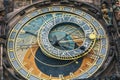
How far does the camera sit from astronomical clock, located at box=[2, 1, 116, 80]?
37.8 feet

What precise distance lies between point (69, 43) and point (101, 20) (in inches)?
34.6

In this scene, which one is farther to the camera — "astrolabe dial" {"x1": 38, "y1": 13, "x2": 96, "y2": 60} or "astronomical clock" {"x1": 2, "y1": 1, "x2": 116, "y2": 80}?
"astrolabe dial" {"x1": 38, "y1": 13, "x2": 96, "y2": 60}

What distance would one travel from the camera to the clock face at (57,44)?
11.5 m

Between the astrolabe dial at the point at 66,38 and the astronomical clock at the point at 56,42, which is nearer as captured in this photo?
the astronomical clock at the point at 56,42

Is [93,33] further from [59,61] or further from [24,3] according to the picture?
[24,3]

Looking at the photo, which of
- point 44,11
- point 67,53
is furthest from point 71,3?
point 67,53

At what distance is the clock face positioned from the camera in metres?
11.5

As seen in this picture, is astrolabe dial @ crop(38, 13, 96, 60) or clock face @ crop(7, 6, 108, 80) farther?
astrolabe dial @ crop(38, 13, 96, 60)

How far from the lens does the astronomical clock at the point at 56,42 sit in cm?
1152

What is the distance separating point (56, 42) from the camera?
11836 millimetres

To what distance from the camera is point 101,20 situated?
12.2m

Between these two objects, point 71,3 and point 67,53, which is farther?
point 71,3

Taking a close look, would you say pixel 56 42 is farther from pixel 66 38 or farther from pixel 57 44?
pixel 66 38

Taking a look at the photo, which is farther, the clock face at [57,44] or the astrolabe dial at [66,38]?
the astrolabe dial at [66,38]
